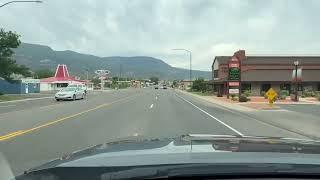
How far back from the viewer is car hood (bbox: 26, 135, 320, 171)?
335cm

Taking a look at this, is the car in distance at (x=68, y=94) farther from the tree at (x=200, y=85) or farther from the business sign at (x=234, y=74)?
the tree at (x=200, y=85)

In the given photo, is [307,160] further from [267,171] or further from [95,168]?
[95,168]

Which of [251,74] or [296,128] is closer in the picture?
[296,128]

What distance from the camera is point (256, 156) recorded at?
346 centimetres

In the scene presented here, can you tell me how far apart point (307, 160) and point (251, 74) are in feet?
294

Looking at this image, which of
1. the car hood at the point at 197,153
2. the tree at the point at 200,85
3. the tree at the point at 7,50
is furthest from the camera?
the tree at the point at 200,85

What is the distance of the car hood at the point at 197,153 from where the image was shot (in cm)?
335

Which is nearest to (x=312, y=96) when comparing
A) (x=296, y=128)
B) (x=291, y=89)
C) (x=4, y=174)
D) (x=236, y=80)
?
(x=291, y=89)

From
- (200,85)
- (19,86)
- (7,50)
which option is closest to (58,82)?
(200,85)

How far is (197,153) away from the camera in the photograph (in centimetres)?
354

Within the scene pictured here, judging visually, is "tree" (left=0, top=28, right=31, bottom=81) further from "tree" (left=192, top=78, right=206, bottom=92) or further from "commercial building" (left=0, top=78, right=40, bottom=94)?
"tree" (left=192, top=78, right=206, bottom=92)

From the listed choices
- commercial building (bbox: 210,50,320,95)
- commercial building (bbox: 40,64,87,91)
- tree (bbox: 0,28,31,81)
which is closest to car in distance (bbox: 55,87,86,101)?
tree (bbox: 0,28,31,81)

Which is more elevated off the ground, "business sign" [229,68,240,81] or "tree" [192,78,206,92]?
"business sign" [229,68,240,81]

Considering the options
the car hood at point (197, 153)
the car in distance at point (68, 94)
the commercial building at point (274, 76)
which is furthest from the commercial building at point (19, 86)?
the car hood at point (197, 153)
